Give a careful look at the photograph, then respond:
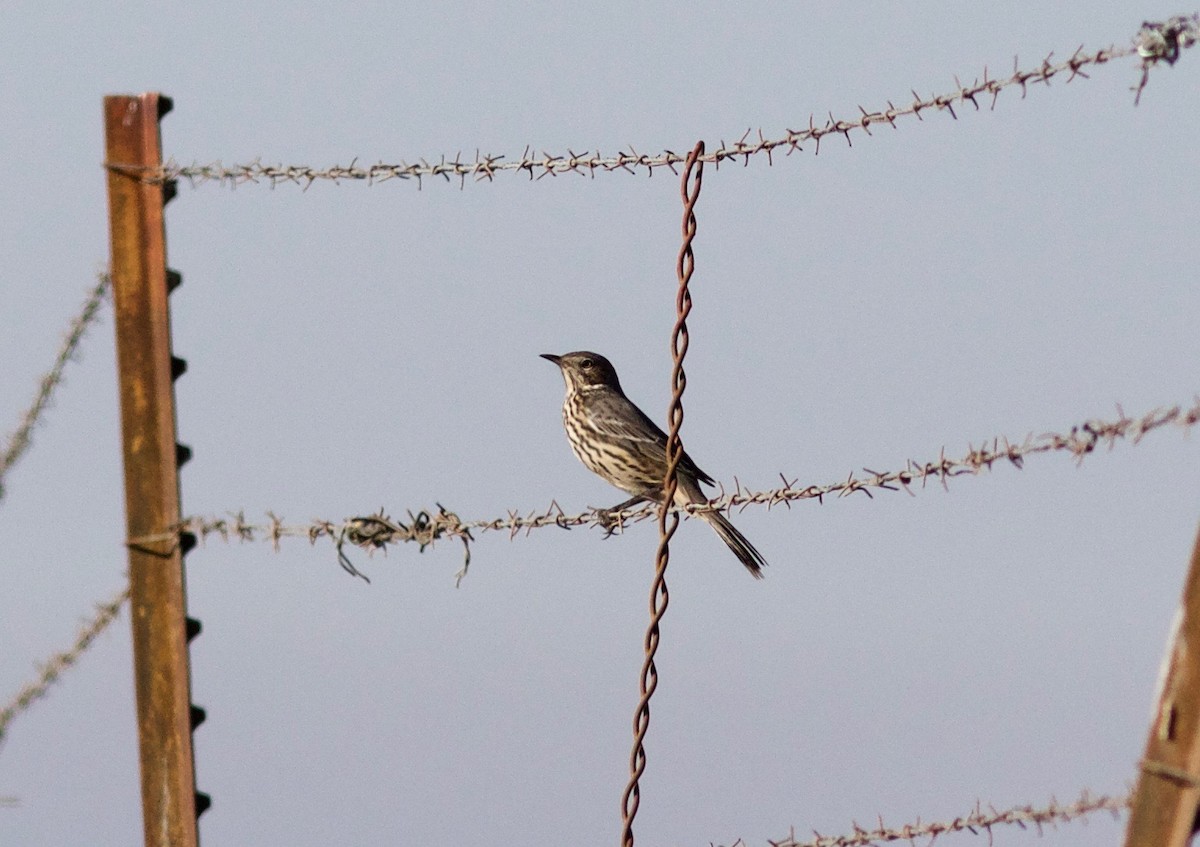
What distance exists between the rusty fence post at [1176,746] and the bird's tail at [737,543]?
4683mm

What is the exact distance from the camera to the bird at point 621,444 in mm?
8992

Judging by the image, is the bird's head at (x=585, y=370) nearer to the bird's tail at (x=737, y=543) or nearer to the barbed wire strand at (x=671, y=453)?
the bird's tail at (x=737, y=543)

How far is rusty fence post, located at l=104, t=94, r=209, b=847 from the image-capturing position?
5457 millimetres

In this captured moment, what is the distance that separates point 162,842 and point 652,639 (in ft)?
5.09

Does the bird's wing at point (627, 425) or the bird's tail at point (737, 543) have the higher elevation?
the bird's wing at point (627, 425)

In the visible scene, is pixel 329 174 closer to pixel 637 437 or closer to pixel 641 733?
pixel 641 733

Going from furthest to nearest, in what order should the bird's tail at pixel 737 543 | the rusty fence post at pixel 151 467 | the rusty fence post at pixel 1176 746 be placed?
the bird's tail at pixel 737 543 < the rusty fence post at pixel 151 467 < the rusty fence post at pixel 1176 746

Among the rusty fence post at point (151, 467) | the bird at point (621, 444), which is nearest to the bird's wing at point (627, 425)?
the bird at point (621, 444)

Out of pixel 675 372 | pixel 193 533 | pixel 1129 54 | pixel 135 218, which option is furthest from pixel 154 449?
pixel 1129 54

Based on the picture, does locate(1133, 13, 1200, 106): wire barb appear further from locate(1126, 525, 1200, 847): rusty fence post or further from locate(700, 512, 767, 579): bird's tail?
locate(700, 512, 767, 579): bird's tail

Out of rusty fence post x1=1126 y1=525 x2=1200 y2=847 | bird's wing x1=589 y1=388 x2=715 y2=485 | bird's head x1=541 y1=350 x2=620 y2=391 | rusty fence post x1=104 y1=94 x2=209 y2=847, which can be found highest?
bird's head x1=541 y1=350 x2=620 y2=391

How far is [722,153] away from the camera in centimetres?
500

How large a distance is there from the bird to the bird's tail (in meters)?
0.35

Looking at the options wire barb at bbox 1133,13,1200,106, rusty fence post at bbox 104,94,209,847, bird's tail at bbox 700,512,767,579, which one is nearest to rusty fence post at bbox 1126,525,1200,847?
wire barb at bbox 1133,13,1200,106
